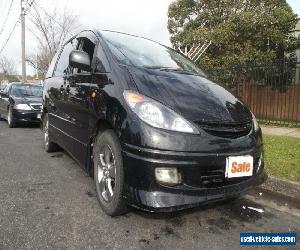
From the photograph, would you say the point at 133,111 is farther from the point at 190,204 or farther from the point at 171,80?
the point at 190,204

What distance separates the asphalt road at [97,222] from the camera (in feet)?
9.71

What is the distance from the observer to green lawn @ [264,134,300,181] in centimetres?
458

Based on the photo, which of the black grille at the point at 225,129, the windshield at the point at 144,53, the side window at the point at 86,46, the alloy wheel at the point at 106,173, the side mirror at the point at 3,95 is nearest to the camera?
the black grille at the point at 225,129

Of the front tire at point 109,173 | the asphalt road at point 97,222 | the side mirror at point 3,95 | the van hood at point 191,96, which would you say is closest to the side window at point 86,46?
the van hood at point 191,96

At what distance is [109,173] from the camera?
136 inches

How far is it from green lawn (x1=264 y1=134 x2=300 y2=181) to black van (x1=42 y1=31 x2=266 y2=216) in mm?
1153

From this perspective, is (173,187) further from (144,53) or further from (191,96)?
(144,53)

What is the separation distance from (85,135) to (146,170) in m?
1.20

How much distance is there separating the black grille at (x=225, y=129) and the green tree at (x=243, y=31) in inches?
524

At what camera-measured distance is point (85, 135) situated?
154 inches

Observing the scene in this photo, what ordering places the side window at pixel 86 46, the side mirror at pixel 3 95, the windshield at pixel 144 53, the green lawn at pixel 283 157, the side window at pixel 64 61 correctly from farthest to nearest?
1. the side mirror at pixel 3 95
2. the side window at pixel 64 61
3. the green lawn at pixel 283 157
4. the side window at pixel 86 46
5. the windshield at pixel 144 53

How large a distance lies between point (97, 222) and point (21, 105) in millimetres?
7498

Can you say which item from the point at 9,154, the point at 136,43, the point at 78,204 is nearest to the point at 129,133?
the point at 78,204

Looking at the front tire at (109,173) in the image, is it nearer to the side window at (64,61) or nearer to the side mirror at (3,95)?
the side window at (64,61)
